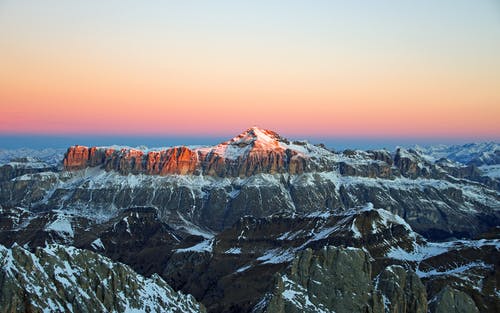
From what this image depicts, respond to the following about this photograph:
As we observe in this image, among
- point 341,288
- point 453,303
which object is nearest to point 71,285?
point 341,288

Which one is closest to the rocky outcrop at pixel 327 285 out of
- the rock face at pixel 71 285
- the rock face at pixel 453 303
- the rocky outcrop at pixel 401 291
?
the rocky outcrop at pixel 401 291

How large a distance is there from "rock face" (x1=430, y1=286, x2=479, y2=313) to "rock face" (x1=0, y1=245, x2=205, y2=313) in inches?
2764

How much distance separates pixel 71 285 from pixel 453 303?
10284cm

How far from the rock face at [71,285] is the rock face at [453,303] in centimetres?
7021

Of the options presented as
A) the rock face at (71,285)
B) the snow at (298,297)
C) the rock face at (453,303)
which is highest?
the rock face at (71,285)

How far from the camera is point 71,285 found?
141 meters

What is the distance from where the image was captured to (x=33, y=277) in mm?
136375

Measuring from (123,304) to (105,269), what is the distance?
9.82 meters

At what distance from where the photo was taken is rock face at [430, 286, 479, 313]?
17338 centimetres

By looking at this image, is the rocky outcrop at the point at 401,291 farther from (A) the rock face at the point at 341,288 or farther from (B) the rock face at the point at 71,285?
(B) the rock face at the point at 71,285

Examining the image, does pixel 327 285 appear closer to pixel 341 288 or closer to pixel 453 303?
pixel 341 288

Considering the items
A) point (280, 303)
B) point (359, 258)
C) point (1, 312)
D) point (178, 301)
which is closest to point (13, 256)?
point (1, 312)

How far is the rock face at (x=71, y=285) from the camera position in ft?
429

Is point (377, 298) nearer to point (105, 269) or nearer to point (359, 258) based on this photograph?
point (359, 258)
